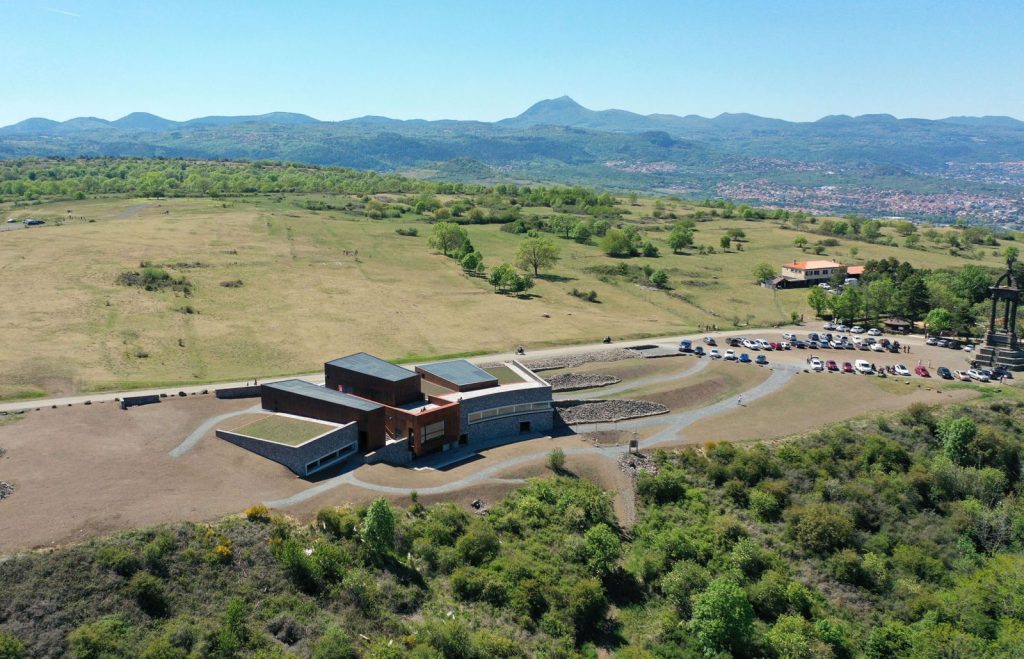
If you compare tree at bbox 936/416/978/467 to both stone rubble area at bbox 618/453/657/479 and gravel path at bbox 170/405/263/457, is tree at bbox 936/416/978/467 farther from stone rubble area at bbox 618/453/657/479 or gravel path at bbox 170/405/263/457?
gravel path at bbox 170/405/263/457

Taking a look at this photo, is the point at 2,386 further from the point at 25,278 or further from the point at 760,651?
the point at 760,651

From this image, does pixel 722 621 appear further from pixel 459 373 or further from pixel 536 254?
pixel 536 254

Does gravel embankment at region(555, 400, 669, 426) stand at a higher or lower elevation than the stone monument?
lower

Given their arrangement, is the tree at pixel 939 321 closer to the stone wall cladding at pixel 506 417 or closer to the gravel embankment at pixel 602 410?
the gravel embankment at pixel 602 410

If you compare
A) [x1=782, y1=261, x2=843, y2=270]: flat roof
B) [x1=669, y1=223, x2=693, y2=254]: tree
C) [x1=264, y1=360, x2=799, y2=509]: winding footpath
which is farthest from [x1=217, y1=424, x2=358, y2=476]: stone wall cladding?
[x1=669, y1=223, x2=693, y2=254]: tree

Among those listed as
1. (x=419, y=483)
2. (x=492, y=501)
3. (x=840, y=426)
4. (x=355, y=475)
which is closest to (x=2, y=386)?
(x=355, y=475)

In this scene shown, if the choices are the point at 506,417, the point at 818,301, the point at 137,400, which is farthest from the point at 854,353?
the point at 137,400
